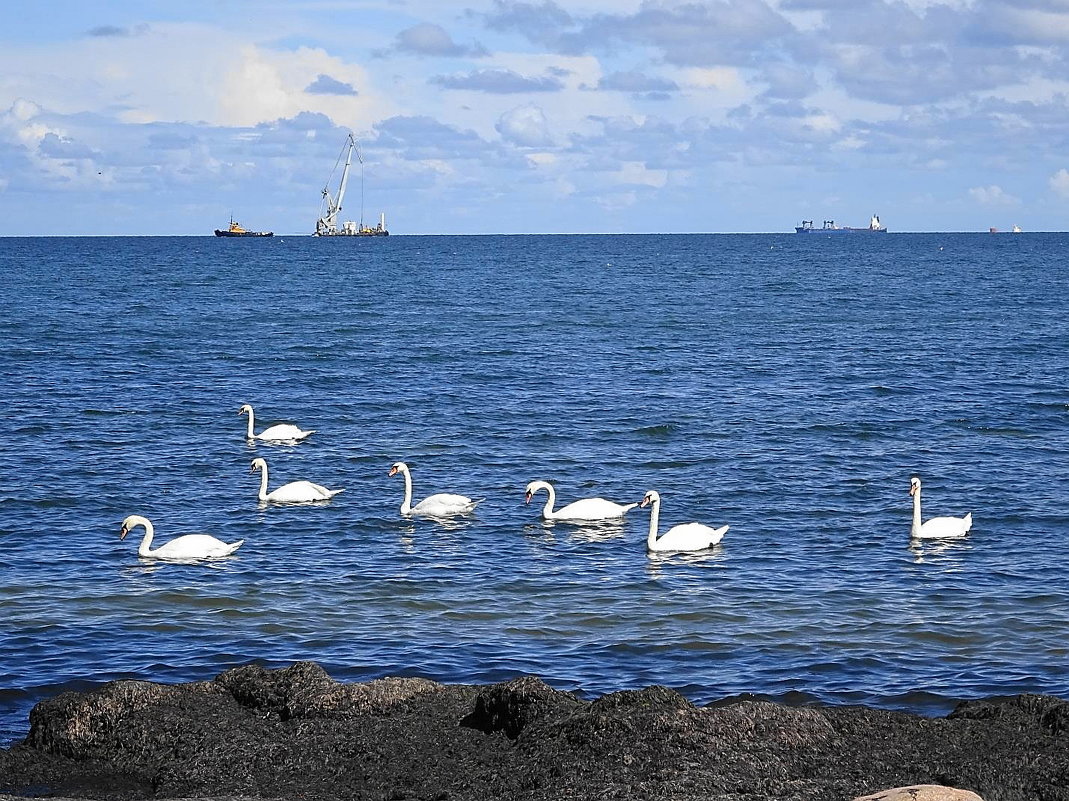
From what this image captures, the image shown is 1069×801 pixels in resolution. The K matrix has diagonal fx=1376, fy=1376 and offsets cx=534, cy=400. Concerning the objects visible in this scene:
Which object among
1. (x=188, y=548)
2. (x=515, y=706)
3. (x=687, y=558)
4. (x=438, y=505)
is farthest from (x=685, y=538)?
(x=515, y=706)

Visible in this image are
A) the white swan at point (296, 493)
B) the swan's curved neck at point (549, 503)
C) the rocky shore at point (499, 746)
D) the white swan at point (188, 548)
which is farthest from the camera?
the white swan at point (296, 493)

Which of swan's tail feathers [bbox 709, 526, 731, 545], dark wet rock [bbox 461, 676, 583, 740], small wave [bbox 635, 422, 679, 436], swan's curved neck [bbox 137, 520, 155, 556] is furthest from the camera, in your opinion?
small wave [bbox 635, 422, 679, 436]

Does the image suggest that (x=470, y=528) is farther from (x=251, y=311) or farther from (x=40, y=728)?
(x=251, y=311)

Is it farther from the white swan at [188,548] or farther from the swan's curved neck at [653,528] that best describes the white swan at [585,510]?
the white swan at [188,548]

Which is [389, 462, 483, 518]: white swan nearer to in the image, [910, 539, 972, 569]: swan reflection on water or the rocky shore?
[910, 539, 972, 569]: swan reflection on water

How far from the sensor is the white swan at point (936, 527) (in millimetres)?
21078

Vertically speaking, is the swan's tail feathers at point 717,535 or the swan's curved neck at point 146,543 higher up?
the swan's tail feathers at point 717,535

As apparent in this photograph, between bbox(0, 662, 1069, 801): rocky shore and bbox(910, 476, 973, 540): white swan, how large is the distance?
9.97 m

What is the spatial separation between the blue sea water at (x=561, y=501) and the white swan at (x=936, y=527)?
317mm

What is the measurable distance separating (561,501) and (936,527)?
663cm

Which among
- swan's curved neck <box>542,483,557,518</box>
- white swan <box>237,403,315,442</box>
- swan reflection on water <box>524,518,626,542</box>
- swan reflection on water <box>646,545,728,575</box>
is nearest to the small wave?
white swan <box>237,403,315,442</box>

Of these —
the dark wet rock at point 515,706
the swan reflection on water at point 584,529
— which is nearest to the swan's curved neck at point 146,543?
the swan reflection on water at point 584,529

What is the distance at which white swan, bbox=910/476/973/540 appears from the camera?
2108 cm

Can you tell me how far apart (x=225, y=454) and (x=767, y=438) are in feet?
38.5
